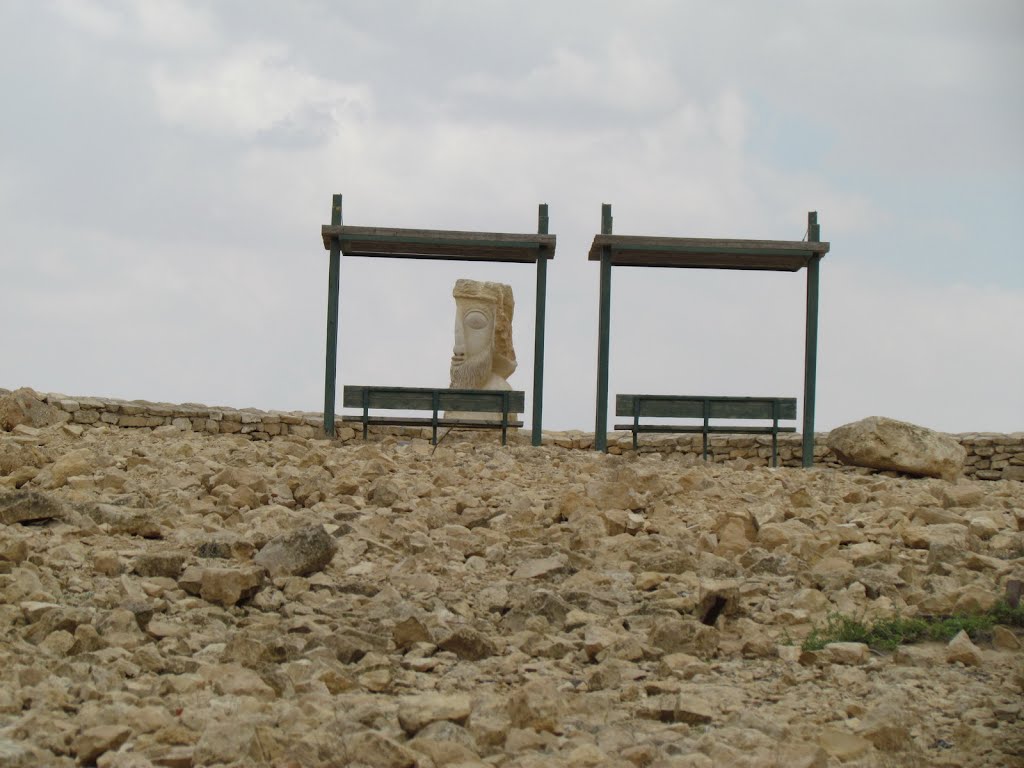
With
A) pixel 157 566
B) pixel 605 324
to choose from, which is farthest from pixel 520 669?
pixel 605 324

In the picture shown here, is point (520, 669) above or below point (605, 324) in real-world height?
below

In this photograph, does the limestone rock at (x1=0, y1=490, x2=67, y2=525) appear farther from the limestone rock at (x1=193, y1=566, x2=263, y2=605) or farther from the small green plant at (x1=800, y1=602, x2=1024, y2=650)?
the small green plant at (x1=800, y1=602, x2=1024, y2=650)

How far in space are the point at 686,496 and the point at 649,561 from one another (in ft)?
7.60

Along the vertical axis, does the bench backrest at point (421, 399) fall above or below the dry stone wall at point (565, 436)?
above

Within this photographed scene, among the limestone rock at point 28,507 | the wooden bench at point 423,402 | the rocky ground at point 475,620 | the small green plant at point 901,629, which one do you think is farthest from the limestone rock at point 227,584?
the wooden bench at point 423,402

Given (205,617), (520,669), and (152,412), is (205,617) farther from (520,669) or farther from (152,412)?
(152,412)

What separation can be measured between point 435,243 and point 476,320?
300 cm

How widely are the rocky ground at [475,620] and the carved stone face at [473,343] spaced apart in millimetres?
7698

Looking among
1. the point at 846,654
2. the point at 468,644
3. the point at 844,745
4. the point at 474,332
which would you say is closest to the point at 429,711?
the point at 468,644

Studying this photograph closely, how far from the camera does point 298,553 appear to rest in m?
6.23

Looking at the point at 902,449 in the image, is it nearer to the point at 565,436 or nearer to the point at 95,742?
the point at 565,436

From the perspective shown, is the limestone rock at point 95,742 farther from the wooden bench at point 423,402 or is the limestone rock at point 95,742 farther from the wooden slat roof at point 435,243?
the wooden slat roof at point 435,243

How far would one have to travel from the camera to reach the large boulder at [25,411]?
11.6m

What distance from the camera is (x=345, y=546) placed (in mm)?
6844
